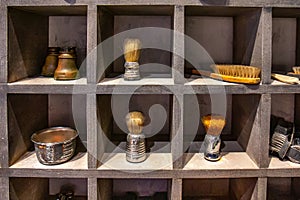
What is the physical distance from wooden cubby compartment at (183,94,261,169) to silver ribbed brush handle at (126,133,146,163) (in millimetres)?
168

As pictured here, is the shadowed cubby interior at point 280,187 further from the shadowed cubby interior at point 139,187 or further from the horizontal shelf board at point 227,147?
the shadowed cubby interior at point 139,187

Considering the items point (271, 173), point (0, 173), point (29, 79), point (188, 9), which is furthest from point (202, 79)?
point (0, 173)

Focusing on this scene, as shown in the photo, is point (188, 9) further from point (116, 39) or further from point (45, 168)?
point (45, 168)

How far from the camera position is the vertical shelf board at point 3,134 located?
1.12 meters

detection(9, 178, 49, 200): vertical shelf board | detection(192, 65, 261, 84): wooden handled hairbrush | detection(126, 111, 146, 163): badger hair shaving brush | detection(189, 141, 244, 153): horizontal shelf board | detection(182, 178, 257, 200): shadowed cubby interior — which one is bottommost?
detection(182, 178, 257, 200): shadowed cubby interior

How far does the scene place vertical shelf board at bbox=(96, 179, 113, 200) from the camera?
1.19 meters

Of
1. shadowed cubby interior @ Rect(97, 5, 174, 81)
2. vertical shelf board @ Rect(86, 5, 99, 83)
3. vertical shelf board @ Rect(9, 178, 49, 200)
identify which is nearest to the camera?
vertical shelf board @ Rect(86, 5, 99, 83)

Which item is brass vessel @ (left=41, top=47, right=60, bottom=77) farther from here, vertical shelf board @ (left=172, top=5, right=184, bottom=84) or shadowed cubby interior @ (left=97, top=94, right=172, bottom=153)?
vertical shelf board @ (left=172, top=5, right=184, bottom=84)

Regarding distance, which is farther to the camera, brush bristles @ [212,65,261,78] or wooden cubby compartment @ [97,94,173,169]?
wooden cubby compartment @ [97,94,173,169]

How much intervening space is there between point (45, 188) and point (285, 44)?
127 cm

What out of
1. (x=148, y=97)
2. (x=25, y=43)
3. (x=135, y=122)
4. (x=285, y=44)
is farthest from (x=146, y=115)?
(x=285, y=44)

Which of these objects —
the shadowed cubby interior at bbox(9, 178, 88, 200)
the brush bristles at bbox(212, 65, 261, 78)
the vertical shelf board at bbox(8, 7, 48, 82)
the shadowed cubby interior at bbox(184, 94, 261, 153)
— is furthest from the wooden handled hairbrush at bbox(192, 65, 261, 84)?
the shadowed cubby interior at bbox(9, 178, 88, 200)

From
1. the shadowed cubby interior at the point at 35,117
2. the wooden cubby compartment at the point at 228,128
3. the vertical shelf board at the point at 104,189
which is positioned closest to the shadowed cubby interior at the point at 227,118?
the wooden cubby compartment at the point at 228,128

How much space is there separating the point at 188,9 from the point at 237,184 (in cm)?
77
